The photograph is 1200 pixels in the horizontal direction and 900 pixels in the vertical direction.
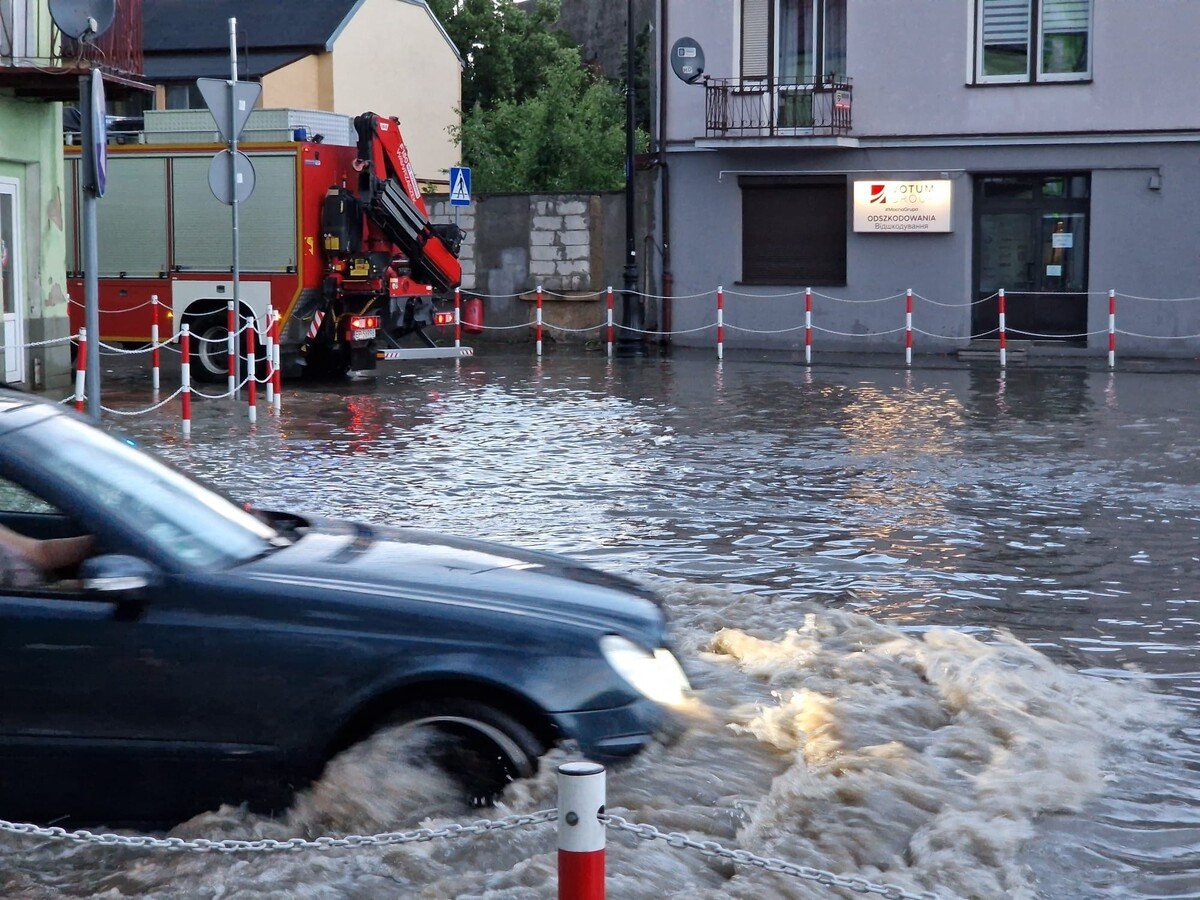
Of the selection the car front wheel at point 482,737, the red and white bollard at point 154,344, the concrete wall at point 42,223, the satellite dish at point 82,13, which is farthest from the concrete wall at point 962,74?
the car front wheel at point 482,737

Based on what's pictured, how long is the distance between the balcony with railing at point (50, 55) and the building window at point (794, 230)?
11714 mm

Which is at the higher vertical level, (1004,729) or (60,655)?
(60,655)

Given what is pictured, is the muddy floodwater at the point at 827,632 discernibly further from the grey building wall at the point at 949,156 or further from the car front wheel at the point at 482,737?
the grey building wall at the point at 949,156

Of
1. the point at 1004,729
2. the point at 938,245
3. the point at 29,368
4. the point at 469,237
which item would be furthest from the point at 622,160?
the point at 1004,729

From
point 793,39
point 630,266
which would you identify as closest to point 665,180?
point 630,266

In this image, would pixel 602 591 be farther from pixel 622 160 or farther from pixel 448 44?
pixel 448 44

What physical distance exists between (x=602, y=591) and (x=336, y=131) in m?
18.7

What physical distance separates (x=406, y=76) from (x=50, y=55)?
74.3ft

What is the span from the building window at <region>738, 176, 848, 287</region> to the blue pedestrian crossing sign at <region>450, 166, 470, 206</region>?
5220 millimetres

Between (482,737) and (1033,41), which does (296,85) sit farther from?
(482,737)

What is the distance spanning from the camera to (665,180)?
3009cm

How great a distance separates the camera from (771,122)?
2903 centimetres

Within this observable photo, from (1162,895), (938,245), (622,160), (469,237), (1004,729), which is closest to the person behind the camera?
(1162,895)

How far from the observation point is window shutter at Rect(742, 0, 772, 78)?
29.8 meters
